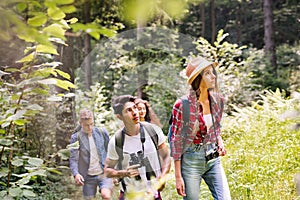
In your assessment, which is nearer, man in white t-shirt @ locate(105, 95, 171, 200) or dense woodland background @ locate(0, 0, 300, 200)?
dense woodland background @ locate(0, 0, 300, 200)

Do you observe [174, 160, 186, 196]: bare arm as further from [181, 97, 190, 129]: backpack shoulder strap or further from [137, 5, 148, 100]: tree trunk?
[137, 5, 148, 100]: tree trunk

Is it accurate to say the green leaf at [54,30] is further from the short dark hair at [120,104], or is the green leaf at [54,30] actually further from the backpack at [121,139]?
the short dark hair at [120,104]

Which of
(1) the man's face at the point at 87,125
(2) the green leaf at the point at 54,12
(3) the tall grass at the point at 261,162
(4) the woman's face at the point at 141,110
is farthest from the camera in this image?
(3) the tall grass at the point at 261,162

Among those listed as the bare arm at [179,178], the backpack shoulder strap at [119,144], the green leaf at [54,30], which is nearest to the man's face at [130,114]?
the backpack shoulder strap at [119,144]

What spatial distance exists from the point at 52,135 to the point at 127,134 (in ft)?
14.9

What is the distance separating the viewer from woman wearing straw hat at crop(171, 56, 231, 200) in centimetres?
330

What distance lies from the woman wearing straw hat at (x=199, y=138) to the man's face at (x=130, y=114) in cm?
28

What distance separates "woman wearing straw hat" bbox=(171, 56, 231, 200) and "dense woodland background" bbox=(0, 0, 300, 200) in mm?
573

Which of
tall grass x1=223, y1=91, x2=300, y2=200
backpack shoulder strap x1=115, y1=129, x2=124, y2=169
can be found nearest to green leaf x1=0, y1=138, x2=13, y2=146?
backpack shoulder strap x1=115, y1=129, x2=124, y2=169

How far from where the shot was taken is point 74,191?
22.3 feet

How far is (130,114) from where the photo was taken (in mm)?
3494

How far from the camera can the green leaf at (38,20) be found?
3.31 feet

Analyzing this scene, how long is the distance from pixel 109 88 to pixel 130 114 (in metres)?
10.1

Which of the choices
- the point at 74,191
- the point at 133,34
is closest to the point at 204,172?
the point at 74,191
